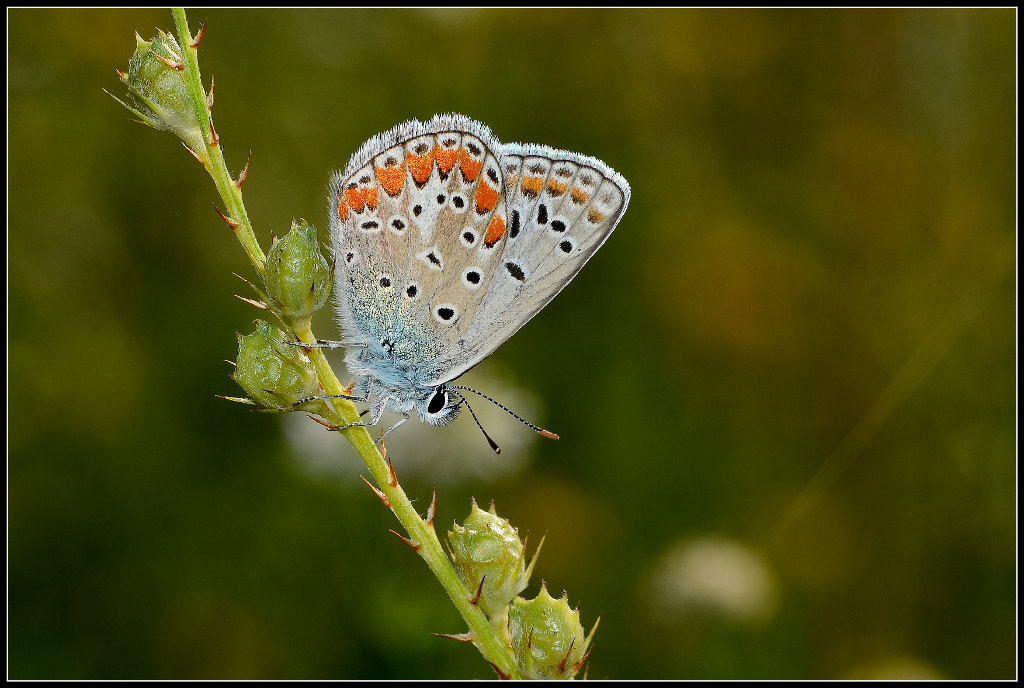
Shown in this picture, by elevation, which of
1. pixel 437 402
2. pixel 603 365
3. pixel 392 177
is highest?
pixel 392 177

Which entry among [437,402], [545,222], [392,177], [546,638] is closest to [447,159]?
[392,177]

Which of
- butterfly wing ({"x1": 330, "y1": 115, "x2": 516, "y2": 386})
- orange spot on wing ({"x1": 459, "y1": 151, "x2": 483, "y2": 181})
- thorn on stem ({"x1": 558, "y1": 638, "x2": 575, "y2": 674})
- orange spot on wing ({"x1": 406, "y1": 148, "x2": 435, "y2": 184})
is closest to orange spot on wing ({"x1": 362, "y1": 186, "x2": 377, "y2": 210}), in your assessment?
butterfly wing ({"x1": 330, "y1": 115, "x2": 516, "y2": 386})

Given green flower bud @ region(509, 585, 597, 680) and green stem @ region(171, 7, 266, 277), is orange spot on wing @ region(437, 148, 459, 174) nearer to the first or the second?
green stem @ region(171, 7, 266, 277)

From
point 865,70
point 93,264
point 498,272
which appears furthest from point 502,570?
point 865,70

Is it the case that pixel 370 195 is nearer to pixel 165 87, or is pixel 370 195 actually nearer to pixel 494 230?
pixel 494 230

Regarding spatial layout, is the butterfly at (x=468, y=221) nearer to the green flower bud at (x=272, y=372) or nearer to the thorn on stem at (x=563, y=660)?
the green flower bud at (x=272, y=372)

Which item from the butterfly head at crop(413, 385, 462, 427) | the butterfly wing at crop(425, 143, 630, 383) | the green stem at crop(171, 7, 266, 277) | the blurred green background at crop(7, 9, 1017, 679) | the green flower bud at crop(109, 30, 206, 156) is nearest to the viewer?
the green stem at crop(171, 7, 266, 277)
